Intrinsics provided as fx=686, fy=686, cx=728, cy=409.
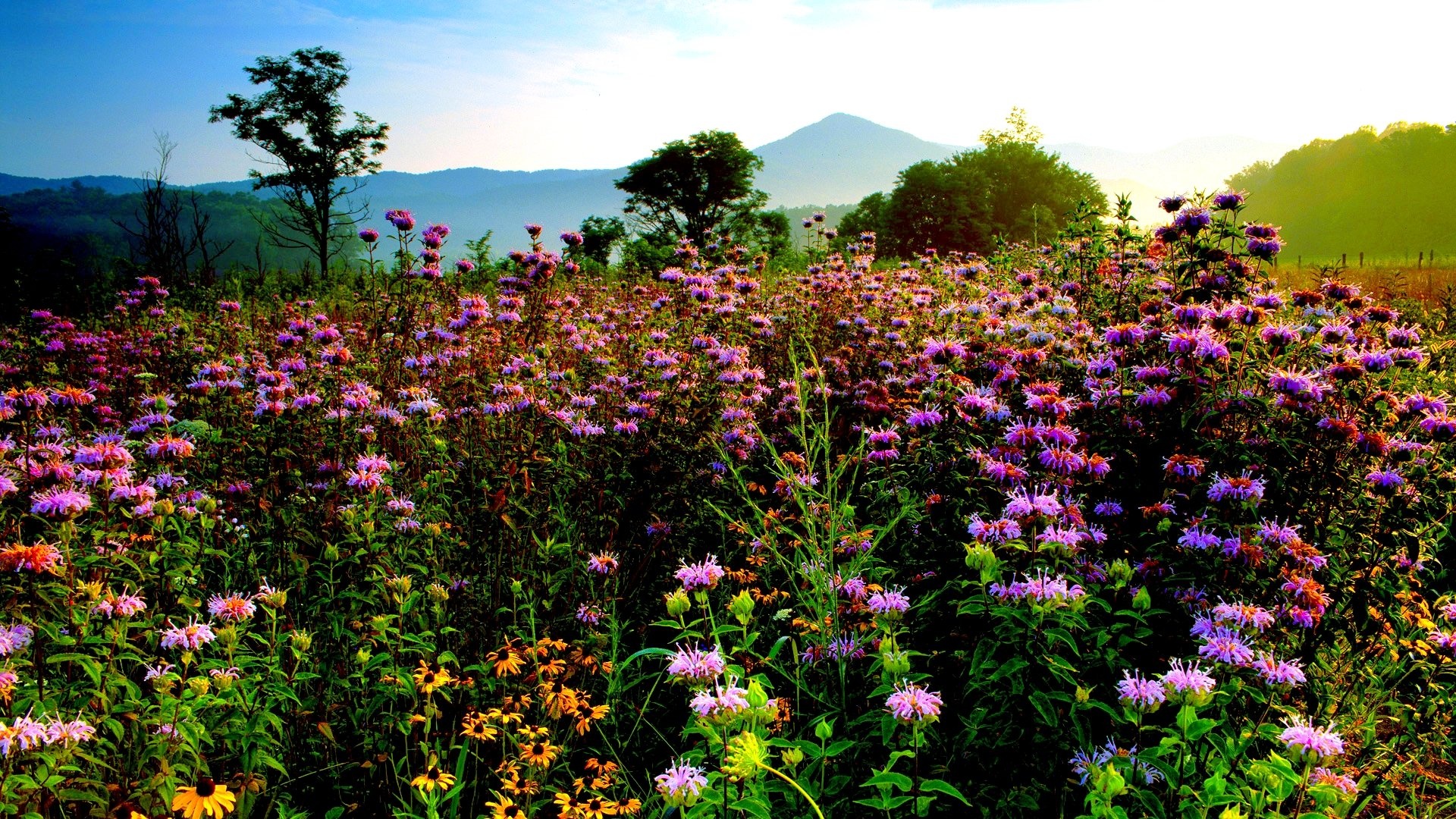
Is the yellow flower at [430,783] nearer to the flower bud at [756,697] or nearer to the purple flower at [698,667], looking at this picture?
the purple flower at [698,667]

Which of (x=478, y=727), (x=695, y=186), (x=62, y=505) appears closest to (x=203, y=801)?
(x=478, y=727)

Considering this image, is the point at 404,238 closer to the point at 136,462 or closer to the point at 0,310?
the point at 136,462

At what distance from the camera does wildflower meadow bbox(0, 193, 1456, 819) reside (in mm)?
1677

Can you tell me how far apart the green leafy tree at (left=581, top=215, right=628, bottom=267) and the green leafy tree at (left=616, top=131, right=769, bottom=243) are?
2.14 m

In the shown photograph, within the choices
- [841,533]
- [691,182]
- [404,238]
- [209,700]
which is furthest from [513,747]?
[691,182]

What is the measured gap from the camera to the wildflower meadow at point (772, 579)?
168cm

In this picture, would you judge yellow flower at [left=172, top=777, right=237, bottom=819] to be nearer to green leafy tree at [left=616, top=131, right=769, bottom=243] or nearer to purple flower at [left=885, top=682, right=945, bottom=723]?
purple flower at [left=885, top=682, right=945, bottom=723]

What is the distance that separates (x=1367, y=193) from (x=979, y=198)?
64.3m

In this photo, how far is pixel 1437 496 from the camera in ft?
9.09

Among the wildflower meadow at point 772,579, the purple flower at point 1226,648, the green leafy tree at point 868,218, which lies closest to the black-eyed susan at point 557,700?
the wildflower meadow at point 772,579

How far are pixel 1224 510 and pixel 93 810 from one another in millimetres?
3347

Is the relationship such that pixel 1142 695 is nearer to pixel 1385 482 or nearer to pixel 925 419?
pixel 925 419

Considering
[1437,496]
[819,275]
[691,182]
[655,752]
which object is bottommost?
[655,752]

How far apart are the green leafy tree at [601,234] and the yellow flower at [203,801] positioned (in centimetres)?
3097
